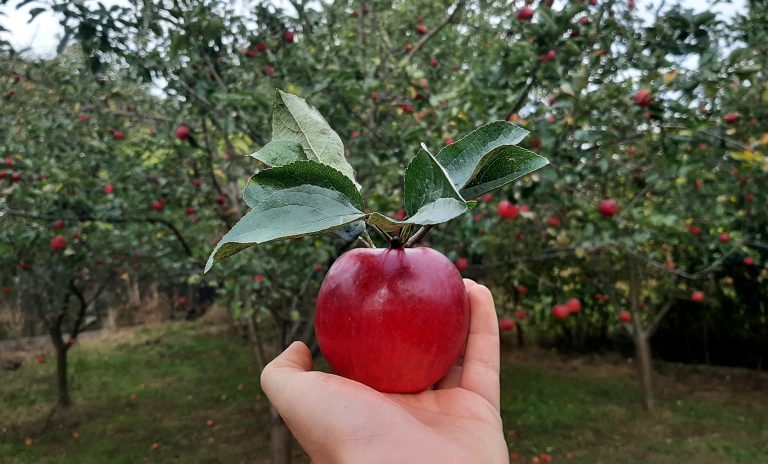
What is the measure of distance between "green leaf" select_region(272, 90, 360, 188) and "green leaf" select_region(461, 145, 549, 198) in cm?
27

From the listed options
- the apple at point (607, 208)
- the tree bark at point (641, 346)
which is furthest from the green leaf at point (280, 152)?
the tree bark at point (641, 346)

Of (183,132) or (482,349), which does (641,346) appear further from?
(482,349)

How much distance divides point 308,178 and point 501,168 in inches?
10.8

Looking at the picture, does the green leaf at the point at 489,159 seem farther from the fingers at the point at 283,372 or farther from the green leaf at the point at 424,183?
the fingers at the point at 283,372

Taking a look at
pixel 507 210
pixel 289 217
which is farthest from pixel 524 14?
pixel 289 217

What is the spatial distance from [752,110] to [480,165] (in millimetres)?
3860

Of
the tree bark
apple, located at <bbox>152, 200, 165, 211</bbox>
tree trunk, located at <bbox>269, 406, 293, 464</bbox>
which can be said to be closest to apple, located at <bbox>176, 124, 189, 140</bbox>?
apple, located at <bbox>152, 200, 165, 211</bbox>

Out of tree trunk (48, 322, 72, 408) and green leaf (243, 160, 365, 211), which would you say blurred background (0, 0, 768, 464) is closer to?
tree trunk (48, 322, 72, 408)

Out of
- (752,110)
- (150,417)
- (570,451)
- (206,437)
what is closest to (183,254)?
(206,437)

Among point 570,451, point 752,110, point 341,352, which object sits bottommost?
A: point 570,451

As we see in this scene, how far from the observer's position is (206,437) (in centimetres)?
528

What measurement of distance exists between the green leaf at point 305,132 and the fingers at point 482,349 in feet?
1.26

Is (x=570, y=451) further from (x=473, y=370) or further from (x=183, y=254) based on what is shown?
(x=473, y=370)

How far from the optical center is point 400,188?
3.28 meters
